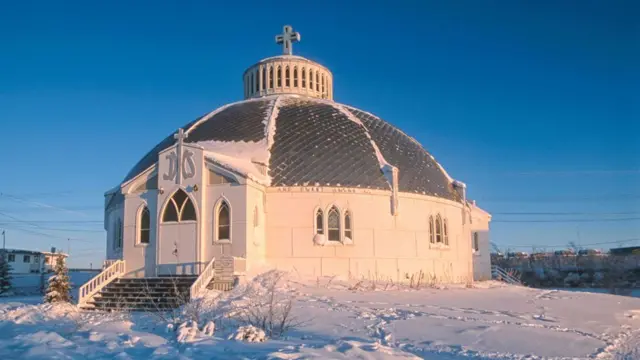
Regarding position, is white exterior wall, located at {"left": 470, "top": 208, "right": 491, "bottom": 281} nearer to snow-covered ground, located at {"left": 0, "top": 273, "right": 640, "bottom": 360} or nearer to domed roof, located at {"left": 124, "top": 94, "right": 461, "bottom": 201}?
domed roof, located at {"left": 124, "top": 94, "right": 461, "bottom": 201}

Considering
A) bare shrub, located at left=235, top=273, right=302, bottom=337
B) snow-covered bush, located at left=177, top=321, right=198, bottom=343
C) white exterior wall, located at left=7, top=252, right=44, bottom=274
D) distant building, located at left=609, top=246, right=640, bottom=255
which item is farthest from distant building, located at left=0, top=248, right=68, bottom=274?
distant building, located at left=609, top=246, right=640, bottom=255

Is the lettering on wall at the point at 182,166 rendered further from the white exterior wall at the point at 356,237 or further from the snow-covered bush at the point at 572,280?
the snow-covered bush at the point at 572,280

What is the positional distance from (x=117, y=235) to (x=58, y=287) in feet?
24.9

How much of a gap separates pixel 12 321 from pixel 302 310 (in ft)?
25.0

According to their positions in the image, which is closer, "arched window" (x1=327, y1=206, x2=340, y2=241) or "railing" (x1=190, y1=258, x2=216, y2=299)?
"railing" (x1=190, y1=258, x2=216, y2=299)

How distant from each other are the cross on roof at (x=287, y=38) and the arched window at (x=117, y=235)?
1426cm

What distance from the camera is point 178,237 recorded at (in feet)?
79.6

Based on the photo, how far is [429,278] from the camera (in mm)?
28625

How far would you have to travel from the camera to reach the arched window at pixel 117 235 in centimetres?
2783

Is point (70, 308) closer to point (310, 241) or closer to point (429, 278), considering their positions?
point (310, 241)

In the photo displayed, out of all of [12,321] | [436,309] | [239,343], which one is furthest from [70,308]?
[436,309]

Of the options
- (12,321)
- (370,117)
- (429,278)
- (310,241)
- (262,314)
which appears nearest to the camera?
(262,314)

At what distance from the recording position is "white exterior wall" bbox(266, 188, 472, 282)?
85.8ft

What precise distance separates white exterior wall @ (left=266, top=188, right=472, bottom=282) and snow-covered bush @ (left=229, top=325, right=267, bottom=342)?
44.7 feet
